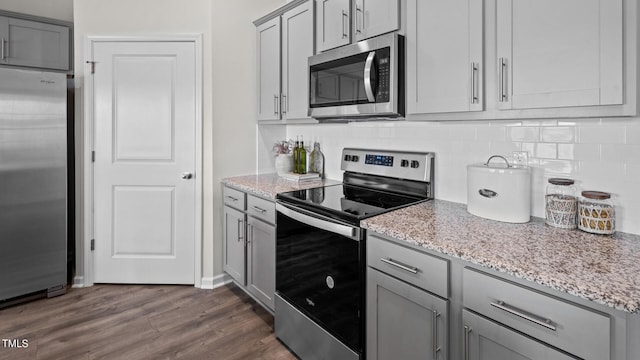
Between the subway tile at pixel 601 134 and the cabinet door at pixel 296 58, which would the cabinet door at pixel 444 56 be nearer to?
the subway tile at pixel 601 134

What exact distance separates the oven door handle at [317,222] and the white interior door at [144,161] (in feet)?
4.11

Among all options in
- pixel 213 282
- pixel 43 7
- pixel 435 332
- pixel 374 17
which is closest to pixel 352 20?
pixel 374 17

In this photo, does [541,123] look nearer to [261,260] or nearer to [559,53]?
[559,53]

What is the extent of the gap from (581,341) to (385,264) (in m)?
0.69

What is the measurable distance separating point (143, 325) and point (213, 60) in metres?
2.07

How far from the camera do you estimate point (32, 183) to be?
2623mm

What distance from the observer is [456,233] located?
1.39 meters

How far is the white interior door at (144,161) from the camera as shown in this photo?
114 inches

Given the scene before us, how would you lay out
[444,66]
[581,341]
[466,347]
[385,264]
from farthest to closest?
[444,66] → [385,264] → [466,347] → [581,341]

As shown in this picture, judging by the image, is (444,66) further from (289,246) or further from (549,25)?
(289,246)

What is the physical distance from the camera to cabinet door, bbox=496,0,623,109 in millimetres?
1174

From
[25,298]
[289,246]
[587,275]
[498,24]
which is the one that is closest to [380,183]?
[289,246]

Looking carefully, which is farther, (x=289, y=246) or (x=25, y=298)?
(x=25, y=298)

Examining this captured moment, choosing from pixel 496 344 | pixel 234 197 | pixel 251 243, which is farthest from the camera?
pixel 234 197
